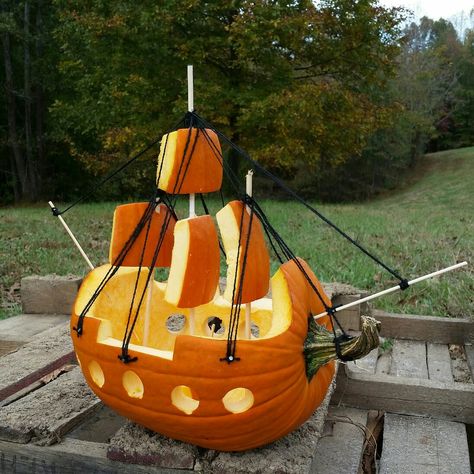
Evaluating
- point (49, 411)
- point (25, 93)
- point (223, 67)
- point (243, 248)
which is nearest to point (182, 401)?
point (243, 248)

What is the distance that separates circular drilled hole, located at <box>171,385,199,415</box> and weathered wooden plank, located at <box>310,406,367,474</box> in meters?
0.58

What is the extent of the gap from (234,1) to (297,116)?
2.75m

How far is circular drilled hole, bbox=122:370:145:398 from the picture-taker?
73.9 inches

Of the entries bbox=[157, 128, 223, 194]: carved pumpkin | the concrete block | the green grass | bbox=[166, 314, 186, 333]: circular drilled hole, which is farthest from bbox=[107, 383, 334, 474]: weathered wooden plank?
the green grass

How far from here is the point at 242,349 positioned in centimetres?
173

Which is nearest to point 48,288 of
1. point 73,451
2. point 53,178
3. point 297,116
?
point 73,451

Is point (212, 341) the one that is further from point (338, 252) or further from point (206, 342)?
point (338, 252)

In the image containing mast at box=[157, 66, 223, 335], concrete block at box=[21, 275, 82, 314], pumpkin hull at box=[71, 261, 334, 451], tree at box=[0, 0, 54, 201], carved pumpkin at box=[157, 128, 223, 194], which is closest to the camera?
pumpkin hull at box=[71, 261, 334, 451]

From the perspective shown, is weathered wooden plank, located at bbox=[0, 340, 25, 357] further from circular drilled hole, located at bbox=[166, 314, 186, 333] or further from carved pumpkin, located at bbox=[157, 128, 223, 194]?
carved pumpkin, located at bbox=[157, 128, 223, 194]

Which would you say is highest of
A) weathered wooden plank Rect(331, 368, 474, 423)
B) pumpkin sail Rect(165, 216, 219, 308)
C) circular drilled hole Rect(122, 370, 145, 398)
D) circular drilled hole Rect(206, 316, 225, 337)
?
pumpkin sail Rect(165, 216, 219, 308)

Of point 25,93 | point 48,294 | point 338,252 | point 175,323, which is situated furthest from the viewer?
point 25,93

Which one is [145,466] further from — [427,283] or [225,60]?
[225,60]

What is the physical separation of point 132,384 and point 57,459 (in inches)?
14.4

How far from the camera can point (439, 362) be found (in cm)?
319
